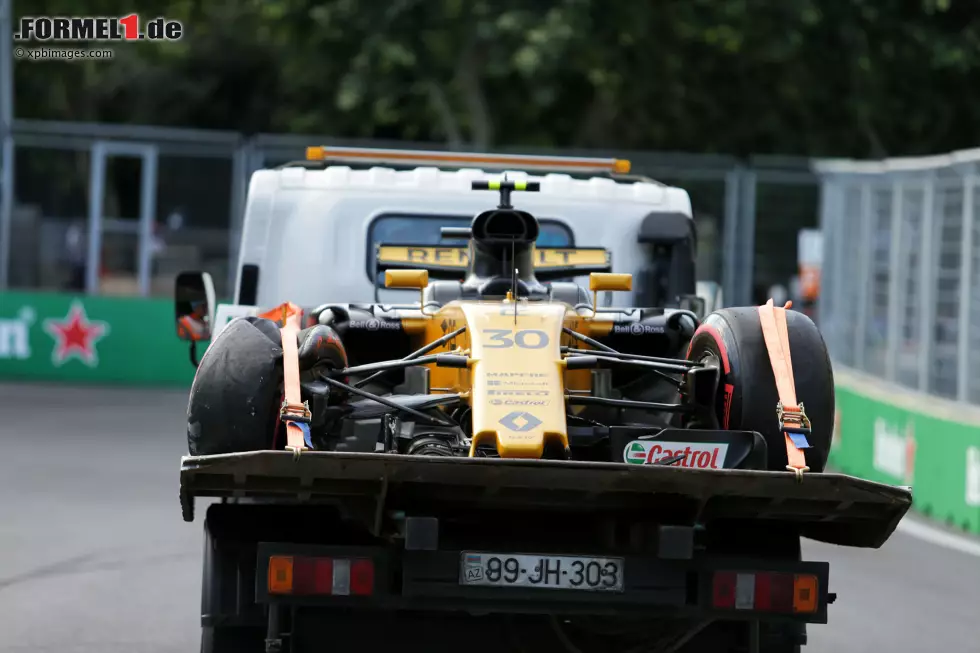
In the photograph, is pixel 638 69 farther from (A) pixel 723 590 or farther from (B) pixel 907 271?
(A) pixel 723 590

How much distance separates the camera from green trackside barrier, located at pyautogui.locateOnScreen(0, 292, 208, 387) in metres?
23.4

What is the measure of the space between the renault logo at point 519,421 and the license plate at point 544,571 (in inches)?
17.7

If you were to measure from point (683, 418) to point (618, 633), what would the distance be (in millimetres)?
1030

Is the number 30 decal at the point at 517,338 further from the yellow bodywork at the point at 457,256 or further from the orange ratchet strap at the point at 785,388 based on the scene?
the yellow bodywork at the point at 457,256

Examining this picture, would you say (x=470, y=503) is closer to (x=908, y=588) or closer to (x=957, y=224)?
(x=908, y=588)

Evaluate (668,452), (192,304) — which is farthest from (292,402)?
(192,304)

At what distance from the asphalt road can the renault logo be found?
101 inches

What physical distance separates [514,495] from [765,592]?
93cm

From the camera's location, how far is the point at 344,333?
7812 mm

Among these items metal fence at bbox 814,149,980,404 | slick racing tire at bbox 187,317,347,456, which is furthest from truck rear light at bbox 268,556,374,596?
metal fence at bbox 814,149,980,404

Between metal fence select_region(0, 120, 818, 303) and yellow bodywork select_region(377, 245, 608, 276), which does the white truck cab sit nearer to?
yellow bodywork select_region(377, 245, 608, 276)

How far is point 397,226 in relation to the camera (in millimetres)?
9633

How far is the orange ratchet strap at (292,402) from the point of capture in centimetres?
614

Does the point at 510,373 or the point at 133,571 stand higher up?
the point at 510,373
